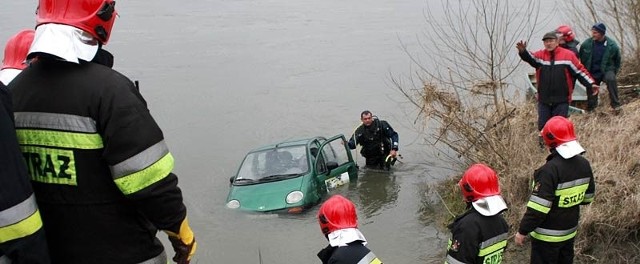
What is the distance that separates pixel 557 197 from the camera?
5367mm

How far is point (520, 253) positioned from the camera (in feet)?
25.3

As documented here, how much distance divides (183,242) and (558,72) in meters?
7.52

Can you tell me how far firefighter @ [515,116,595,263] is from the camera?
532cm

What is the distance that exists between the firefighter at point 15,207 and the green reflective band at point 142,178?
0.33 metres

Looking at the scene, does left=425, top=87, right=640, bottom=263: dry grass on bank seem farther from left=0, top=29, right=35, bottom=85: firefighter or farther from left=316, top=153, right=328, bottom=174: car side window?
left=0, top=29, right=35, bottom=85: firefighter

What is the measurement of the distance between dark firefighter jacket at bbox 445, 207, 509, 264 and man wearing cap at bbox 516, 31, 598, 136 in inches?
192

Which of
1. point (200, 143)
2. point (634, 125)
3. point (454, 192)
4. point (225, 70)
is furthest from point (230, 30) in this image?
point (634, 125)

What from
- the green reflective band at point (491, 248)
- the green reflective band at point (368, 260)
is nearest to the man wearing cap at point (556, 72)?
the green reflective band at point (491, 248)

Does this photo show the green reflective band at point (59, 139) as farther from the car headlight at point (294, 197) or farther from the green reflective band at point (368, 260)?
the car headlight at point (294, 197)

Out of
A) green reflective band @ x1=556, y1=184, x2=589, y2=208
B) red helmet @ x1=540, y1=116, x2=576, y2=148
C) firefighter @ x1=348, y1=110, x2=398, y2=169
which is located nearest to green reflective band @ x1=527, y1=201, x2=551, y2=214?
green reflective band @ x1=556, y1=184, x2=589, y2=208

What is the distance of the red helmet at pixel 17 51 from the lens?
465 cm

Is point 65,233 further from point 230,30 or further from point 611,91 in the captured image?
point 230,30

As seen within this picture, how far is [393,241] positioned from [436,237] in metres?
0.67

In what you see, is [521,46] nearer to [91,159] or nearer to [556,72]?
[556,72]
